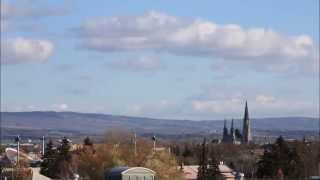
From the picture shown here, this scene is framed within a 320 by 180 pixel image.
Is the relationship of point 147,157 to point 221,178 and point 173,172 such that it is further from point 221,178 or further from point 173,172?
point 221,178

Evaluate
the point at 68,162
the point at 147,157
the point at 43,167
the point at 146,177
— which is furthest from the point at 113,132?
the point at 146,177

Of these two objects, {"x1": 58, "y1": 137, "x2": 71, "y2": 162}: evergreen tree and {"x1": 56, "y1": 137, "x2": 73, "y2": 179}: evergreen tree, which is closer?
{"x1": 56, "y1": 137, "x2": 73, "y2": 179}: evergreen tree

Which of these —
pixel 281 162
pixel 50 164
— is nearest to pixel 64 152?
pixel 50 164

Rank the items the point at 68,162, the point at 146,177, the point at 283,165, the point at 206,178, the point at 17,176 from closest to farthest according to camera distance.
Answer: the point at 146,177 < the point at 17,176 < the point at 206,178 < the point at 68,162 < the point at 283,165

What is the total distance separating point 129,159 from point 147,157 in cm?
191

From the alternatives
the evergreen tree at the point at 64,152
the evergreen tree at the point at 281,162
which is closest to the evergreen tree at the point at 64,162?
the evergreen tree at the point at 64,152

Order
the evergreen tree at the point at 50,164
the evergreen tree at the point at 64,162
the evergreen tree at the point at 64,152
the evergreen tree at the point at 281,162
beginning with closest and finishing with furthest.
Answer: the evergreen tree at the point at 64,162
the evergreen tree at the point at 50,164
the evergreen tree at the point at 64,152
the evergreen tree at the point at 281,162

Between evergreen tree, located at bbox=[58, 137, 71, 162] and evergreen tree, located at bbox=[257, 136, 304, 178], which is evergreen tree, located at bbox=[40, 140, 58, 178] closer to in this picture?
evergreen tree, located at bbox=[58, 137, 71, 162]

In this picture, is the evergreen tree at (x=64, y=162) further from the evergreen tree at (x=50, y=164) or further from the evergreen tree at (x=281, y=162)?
the evergreen tree at (x=281, y=162)

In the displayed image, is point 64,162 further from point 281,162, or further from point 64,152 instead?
point 281,162

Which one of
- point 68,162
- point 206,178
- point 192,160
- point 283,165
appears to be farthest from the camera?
point 192,160

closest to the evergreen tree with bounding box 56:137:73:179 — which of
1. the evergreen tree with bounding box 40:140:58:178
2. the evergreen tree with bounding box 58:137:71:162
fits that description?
the evergreen tree with bounding box 58:137:71:162

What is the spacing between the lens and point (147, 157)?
86.7 meters

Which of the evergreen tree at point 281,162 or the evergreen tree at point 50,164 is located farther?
the evergreen tree at point 281,162
